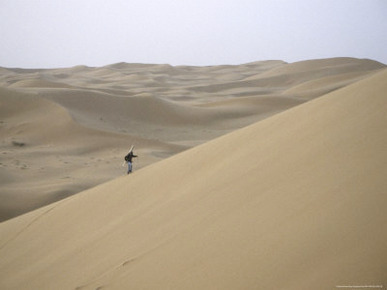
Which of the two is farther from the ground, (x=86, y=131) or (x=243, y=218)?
(x=243, y=218)

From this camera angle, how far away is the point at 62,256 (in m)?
4.34

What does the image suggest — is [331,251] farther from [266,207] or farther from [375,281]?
[266,207]

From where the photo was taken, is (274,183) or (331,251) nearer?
(331,251)

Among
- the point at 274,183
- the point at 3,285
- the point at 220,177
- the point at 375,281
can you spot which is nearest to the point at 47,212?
the point at 3,285

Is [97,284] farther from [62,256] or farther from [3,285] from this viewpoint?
[3,285]

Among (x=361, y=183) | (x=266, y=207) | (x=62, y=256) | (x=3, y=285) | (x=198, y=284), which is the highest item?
(x=361, y=183)

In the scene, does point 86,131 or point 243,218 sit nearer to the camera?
point 243,218

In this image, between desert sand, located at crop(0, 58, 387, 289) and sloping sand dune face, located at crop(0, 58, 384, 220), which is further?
sloping sand dune face, located at crop(0, 58, 384, 220)

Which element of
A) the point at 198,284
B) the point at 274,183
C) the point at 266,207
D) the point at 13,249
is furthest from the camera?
the point at 13,249

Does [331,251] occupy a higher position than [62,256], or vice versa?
[331,251]

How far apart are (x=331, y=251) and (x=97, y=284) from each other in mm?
1748

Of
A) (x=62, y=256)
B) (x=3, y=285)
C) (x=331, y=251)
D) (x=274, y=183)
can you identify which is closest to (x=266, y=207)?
(x=274, y=183)

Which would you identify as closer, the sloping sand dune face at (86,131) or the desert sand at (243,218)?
the desert sand at (243,218)

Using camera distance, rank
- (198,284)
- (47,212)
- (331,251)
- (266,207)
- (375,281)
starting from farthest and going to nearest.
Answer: (47,212), (266,207), (198,284), (331,251), (375,281)
